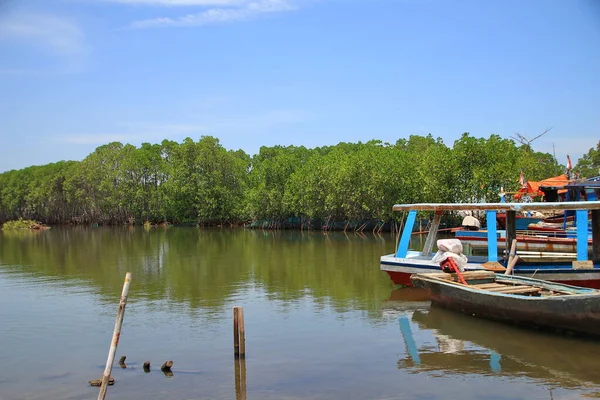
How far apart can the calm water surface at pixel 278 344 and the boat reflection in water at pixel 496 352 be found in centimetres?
3

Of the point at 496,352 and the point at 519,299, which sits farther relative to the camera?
the point at 519,299

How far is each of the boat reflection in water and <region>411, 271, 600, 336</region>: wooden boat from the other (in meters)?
0.29

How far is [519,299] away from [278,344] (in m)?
4.88

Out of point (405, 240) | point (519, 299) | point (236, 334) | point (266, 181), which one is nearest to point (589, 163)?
point (266, 181)

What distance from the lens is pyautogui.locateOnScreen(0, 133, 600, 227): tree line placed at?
3881cm

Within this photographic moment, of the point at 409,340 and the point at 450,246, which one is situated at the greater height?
the point at 450,246

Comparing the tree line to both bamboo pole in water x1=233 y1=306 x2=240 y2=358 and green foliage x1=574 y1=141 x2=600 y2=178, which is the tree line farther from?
bamboo pole in water x1=233 y1=306 x2=240 y2=358

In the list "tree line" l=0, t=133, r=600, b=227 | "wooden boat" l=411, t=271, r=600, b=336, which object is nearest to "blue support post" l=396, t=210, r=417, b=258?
"wooden boat" l=411, t=271, r=600, b=336

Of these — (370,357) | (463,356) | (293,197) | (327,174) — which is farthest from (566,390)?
(293,197)

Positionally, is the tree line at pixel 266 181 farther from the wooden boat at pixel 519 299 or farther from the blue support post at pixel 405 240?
the wooden boat at pixel 519 299

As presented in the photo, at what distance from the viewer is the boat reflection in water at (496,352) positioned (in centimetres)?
990

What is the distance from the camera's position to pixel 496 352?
1113 cm

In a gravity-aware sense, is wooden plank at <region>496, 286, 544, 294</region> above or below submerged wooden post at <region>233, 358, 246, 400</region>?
above

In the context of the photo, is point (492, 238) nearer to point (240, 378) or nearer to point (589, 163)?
point (240, 378)
